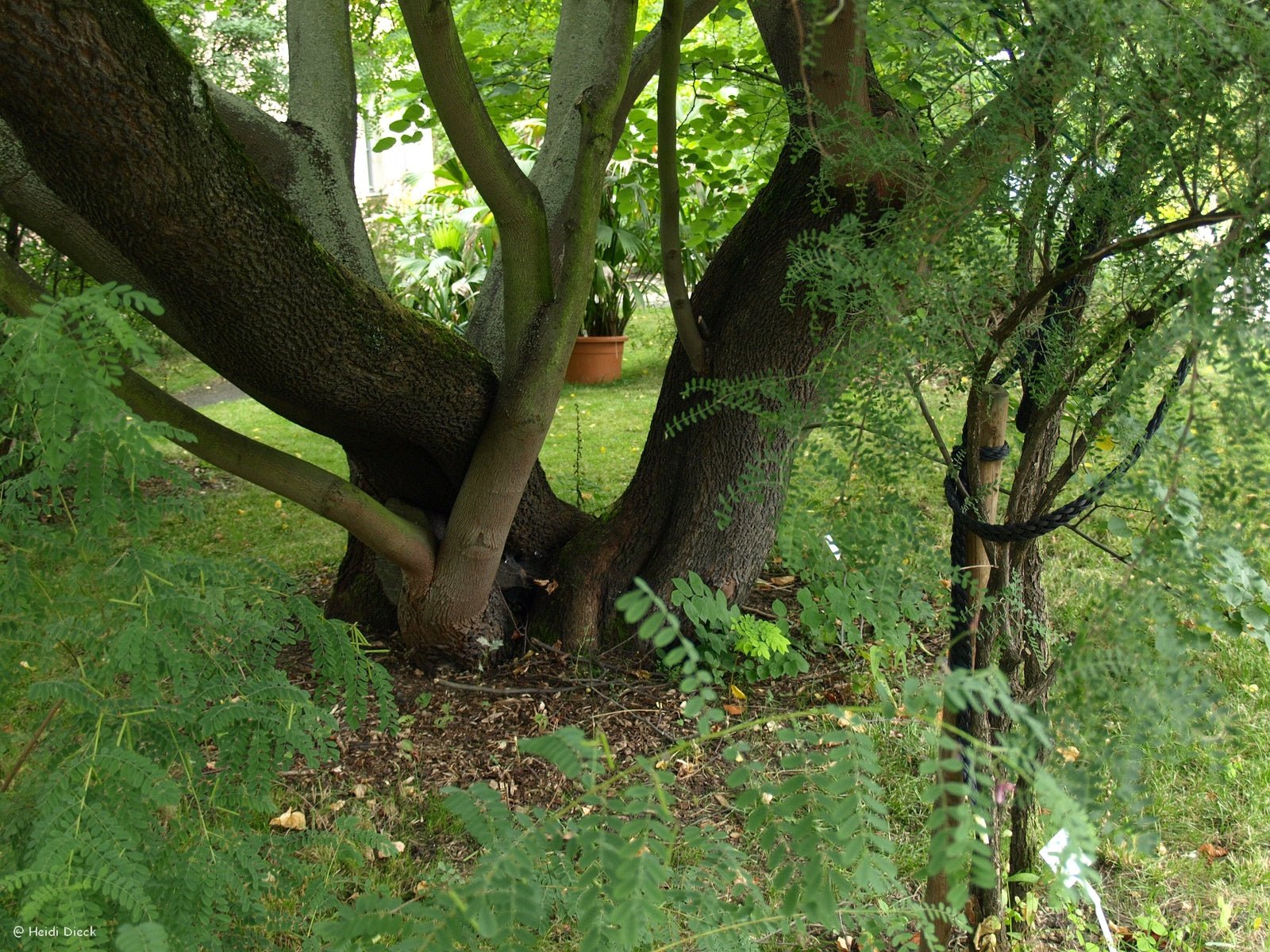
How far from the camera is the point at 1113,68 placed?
1.25 m

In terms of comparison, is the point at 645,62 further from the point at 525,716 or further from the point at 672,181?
the point at 525,716

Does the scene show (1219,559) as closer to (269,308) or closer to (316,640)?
(316,640)

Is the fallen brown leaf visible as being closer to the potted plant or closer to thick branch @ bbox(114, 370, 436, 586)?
thick branch @ bbox(114, 370, 436, 586)

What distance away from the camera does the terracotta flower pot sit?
332 inches

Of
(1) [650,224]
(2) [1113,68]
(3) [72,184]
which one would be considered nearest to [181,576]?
(3) [72,184]

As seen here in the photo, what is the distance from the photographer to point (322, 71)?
3176mm

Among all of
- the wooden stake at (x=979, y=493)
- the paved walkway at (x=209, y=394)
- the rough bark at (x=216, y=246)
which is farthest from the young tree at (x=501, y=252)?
the paved walkway at (x=209, y=394)

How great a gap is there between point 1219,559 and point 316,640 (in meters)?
1.40

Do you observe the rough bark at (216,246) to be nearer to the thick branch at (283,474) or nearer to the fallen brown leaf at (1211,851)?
the thick branch at (283,474)

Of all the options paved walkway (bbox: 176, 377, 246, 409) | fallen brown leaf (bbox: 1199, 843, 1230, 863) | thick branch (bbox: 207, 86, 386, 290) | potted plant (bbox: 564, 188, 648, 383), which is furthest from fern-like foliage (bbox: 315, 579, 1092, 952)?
paved walkway (bbox: 176, 377, 246, 409)

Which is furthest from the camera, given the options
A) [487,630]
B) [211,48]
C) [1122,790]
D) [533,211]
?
[211,48]

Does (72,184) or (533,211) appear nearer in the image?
(72,184)

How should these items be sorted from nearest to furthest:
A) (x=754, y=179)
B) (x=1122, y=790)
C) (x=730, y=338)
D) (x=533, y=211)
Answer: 1. (x=1122, y=790)
2. (x=533, y=211)
3. (x=730, y=338)
4. (x=754, y=179)

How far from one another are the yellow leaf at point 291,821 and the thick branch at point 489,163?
145cm
